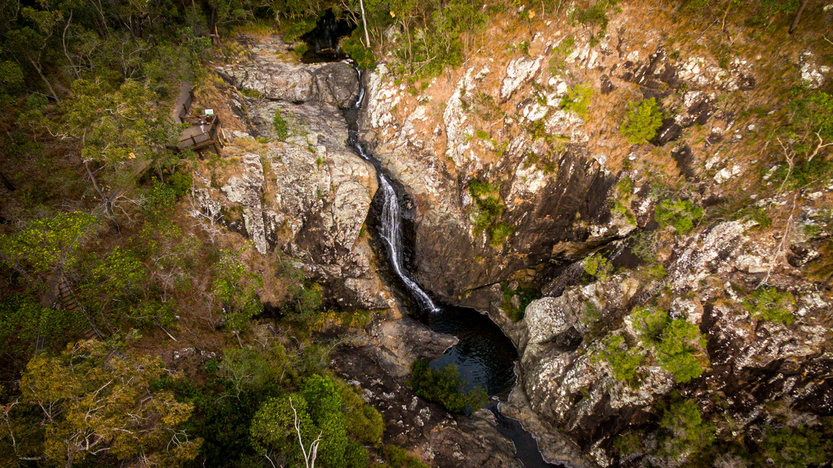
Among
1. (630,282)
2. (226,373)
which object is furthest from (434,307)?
(226,373)

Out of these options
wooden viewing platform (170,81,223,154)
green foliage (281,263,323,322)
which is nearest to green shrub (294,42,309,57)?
wooden viewing platform (170,81,223,154)

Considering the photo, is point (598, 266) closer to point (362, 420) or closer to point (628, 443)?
point (628, 443)

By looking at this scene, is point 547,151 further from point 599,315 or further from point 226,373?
point 226,373

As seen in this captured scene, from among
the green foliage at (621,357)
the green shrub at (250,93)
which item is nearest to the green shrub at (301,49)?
the green shrub at (250,93)

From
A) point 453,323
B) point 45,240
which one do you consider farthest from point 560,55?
point 45,240

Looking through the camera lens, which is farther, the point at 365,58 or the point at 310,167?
the point at 365,58

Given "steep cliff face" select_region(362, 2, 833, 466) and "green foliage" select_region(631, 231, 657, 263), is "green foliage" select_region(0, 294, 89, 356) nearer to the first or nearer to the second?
"steep cliff face" select_region(362, 2, 833, 466)

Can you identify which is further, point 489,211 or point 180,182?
point 489,211
